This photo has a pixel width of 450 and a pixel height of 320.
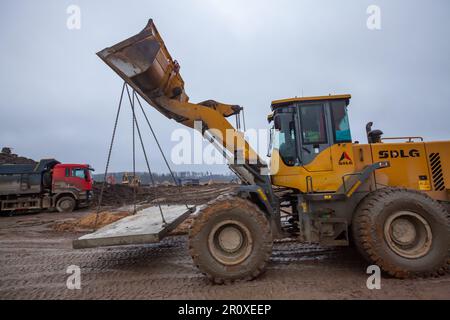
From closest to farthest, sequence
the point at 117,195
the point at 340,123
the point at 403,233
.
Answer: the point at 403,233
the point at 340,123
the point at 117,195

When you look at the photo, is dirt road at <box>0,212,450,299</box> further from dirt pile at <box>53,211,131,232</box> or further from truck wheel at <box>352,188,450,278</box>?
dirt pile at <box>53,211,131,232</box>

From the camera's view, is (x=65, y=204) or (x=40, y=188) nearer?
(x=65, y=204)

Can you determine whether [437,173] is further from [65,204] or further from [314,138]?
[65,204]

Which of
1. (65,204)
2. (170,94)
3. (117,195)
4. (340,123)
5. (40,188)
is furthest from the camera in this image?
(117,195)

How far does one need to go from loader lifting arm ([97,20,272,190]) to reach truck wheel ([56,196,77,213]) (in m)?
15.1

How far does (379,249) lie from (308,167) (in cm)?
167

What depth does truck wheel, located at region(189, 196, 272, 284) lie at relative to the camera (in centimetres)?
410

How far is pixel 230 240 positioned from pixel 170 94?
2.84 meters

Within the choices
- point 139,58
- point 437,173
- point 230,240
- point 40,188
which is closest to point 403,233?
point 437,173

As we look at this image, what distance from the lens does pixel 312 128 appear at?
4781 millimetres

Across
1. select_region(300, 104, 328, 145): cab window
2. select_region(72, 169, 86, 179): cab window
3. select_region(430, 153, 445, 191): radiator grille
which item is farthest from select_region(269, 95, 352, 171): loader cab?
select_region(72, 169, 86, 179): cab window

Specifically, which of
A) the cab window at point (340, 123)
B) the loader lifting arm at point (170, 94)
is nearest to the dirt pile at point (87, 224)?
the loader lifting arm at point (170, 94)

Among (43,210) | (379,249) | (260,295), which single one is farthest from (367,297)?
(43,210)
